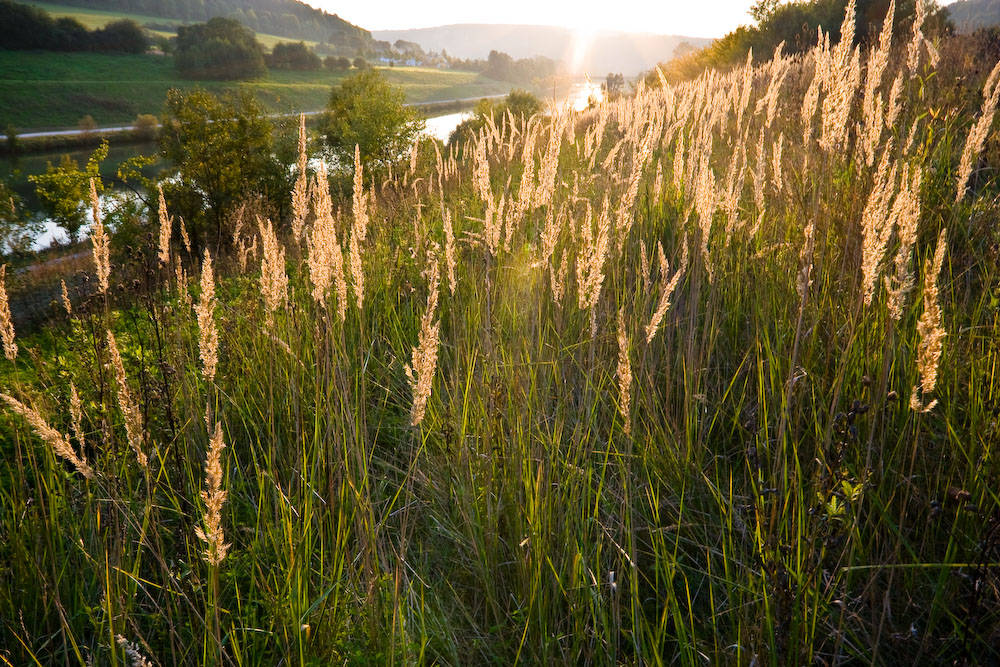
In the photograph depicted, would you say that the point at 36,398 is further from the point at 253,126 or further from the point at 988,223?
the point at 253,126

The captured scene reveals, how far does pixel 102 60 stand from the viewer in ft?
232

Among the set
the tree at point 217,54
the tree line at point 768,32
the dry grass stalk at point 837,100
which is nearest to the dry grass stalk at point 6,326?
the dry grass stalk at point 837,100

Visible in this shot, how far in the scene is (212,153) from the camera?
79.5 ft

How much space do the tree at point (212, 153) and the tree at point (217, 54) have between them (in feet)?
193

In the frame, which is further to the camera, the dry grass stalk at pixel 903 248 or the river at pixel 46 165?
the river at pixel 46 165

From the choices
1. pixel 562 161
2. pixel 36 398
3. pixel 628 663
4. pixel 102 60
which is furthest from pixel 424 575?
pixel 102 60

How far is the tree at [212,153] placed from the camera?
23984 mm

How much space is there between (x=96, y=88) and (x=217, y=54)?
1972 cm

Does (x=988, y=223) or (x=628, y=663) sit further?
(x=988, y=223)

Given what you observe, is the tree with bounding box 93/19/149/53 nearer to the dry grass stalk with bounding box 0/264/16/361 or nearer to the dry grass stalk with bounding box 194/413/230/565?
the dry grass stalk with bounding box 0/264/16/361

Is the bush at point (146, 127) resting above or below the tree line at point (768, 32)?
below

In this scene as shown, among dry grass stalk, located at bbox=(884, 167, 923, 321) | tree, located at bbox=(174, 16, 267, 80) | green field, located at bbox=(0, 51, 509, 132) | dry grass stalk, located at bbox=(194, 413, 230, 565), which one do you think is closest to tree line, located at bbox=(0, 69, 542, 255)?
dry grass stalk, located at bbox=(884, 167, 923, 321)

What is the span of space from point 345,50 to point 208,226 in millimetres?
172143

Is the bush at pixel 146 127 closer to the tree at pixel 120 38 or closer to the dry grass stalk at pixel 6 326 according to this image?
the tree at pixel 120 38
